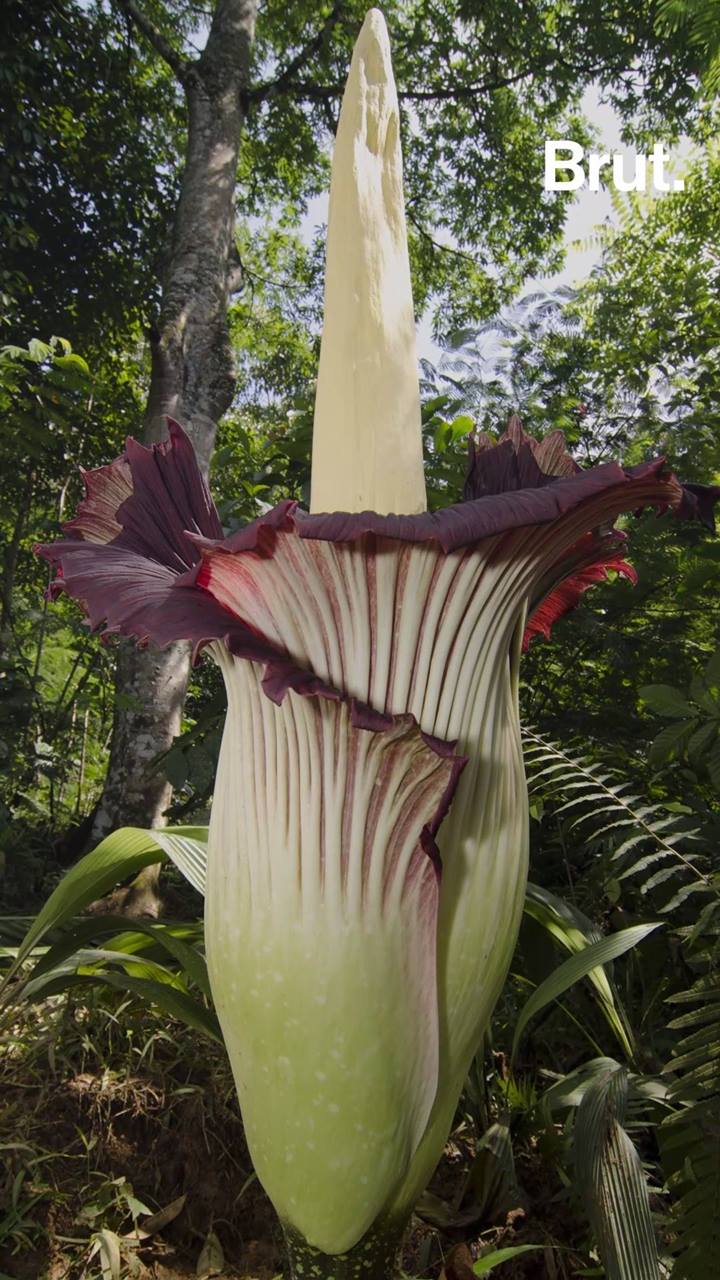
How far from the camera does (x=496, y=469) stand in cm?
58

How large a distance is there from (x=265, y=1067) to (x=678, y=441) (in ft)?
6.55

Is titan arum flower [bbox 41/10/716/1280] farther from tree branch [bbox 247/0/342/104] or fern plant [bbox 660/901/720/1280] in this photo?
tree branch [bbox 247/0/342/104]

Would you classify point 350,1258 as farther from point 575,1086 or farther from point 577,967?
point 575,1086

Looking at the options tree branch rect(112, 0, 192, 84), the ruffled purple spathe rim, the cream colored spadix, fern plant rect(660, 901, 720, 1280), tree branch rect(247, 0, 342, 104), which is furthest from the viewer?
tree branch rect(247, 0, 342, 104)

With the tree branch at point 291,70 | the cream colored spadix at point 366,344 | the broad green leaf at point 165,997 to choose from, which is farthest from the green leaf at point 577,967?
the tree branch at point 291,70

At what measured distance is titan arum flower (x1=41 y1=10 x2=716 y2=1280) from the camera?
0.42 metres

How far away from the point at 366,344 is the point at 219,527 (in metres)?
0.16

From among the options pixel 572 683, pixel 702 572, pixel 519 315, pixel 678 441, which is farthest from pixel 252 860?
pixel 519 315

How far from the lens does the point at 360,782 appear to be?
1.46 ft

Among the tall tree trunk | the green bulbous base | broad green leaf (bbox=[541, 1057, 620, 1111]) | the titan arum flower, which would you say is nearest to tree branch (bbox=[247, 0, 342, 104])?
the tall tree trunk

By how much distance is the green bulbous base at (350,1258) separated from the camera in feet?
1.49

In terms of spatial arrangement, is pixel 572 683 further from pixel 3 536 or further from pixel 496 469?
pixel 3 536

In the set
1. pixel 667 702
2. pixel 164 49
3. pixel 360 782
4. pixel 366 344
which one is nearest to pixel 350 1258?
pixel 360 782

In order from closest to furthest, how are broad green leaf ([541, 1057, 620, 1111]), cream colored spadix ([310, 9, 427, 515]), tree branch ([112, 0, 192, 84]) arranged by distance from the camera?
cream colored spadix ([310, 9, 427, 515])
broad green leaf ([541, 1057, 620, 1111])
tree branch ([112, 0, 192, 84])
